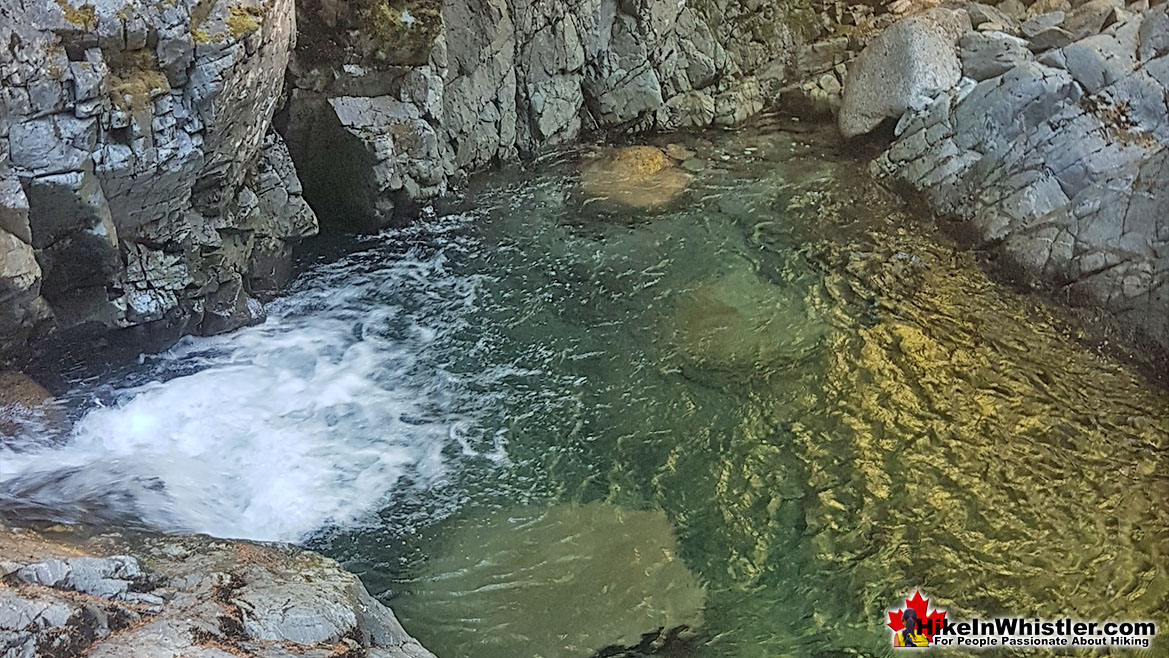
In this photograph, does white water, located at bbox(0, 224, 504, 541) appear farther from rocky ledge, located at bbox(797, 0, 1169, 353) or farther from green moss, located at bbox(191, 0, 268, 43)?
rocky ledge, located at bbox(797, 0, 1169, 353)

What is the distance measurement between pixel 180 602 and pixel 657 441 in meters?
5.12

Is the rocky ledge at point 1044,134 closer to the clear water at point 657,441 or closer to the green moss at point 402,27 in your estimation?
the clear water at point 657,441

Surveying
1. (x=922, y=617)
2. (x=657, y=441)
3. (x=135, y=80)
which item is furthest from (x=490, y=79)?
(x=922, y=617)

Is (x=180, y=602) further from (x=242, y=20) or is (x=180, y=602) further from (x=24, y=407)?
(x=242, y=20)

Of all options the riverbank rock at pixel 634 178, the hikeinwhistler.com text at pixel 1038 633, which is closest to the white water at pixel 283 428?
the riverbank rock at pixel 634 178

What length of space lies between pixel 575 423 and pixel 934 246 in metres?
6.57

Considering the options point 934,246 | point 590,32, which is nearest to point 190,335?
point 590,32

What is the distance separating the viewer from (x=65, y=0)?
8.34 m

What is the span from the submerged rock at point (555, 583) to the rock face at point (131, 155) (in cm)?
446

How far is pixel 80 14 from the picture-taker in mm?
8383

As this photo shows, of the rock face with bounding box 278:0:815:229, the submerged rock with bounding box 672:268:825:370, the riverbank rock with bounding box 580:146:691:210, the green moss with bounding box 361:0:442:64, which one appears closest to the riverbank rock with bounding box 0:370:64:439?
the rock face with bounding box 278:0:815:229

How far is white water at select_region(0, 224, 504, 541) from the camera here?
335 inches

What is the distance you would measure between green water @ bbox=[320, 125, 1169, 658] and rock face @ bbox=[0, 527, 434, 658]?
3.77ft

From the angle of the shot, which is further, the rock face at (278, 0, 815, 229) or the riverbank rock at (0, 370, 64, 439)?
the rock face at (278, 0, 815, 229)
